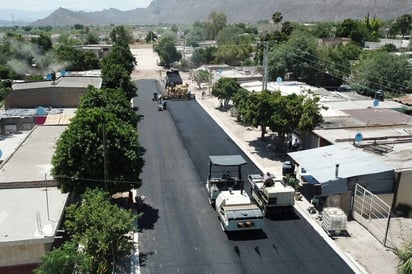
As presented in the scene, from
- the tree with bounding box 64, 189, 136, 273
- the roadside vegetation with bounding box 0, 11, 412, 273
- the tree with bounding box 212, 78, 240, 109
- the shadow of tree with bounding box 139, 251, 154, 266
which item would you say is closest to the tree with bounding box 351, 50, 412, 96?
the roadside vegetation with bounding box 0, 11, 412, 273

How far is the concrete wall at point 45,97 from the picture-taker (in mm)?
45969

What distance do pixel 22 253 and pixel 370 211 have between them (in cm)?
1742

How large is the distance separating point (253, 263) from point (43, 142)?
19.8 m

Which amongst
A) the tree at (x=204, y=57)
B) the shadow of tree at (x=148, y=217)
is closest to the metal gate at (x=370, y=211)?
the shadow of tree at (x=148, y=217)

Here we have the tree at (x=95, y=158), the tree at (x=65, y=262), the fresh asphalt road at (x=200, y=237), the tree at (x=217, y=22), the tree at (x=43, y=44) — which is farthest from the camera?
the tree at (x=217, y=22)

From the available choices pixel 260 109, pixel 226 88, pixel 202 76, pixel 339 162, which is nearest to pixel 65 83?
pixel 226 88

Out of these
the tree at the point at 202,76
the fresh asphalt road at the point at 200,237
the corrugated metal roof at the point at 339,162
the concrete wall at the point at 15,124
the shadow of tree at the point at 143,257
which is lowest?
the shadow of tree at the point at 143,257

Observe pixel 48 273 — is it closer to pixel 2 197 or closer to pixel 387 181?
pixel 2 197

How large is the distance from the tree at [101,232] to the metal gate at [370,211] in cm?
1243

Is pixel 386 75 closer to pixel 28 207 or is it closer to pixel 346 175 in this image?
pixel 346 175

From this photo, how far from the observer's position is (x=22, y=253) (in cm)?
1797

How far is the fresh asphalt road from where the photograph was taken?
18.8 meters

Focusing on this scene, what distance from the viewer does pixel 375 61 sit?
5619 centimetres

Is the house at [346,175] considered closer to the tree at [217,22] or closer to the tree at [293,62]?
the tree at [293,62]
